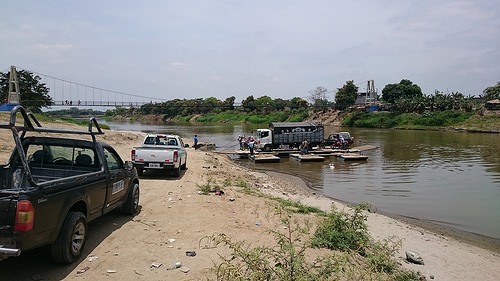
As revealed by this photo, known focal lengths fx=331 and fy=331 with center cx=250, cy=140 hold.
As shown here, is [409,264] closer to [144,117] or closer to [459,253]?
[459,253]

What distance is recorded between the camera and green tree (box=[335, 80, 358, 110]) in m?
91.8

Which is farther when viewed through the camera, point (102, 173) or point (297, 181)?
point (297, 181)

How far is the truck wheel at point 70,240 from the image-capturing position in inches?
175

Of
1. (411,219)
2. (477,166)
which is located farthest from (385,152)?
(411,219)

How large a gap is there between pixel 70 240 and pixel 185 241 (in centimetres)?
192

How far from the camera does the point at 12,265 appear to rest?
14.9 feet

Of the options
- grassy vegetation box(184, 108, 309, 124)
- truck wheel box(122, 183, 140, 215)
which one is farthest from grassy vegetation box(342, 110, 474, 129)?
truck wheel box(122, 183, 140, 215)

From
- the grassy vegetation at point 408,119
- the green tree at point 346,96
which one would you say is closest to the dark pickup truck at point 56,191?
the grassy vegetation at point 408,119

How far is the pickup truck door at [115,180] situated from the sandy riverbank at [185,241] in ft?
1.88

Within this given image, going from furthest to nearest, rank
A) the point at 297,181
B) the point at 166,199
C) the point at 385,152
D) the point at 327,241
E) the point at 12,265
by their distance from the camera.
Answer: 1. the point at 385,152
2. the point at 297,181
3. the point at 166,199
4. the point at 327,241
5. the point at 12,265

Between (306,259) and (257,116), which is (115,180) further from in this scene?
(257,116)

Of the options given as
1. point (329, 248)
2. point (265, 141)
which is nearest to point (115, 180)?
point (329, 248)

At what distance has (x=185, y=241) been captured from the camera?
588 centimetres

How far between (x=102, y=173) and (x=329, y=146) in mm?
28685
